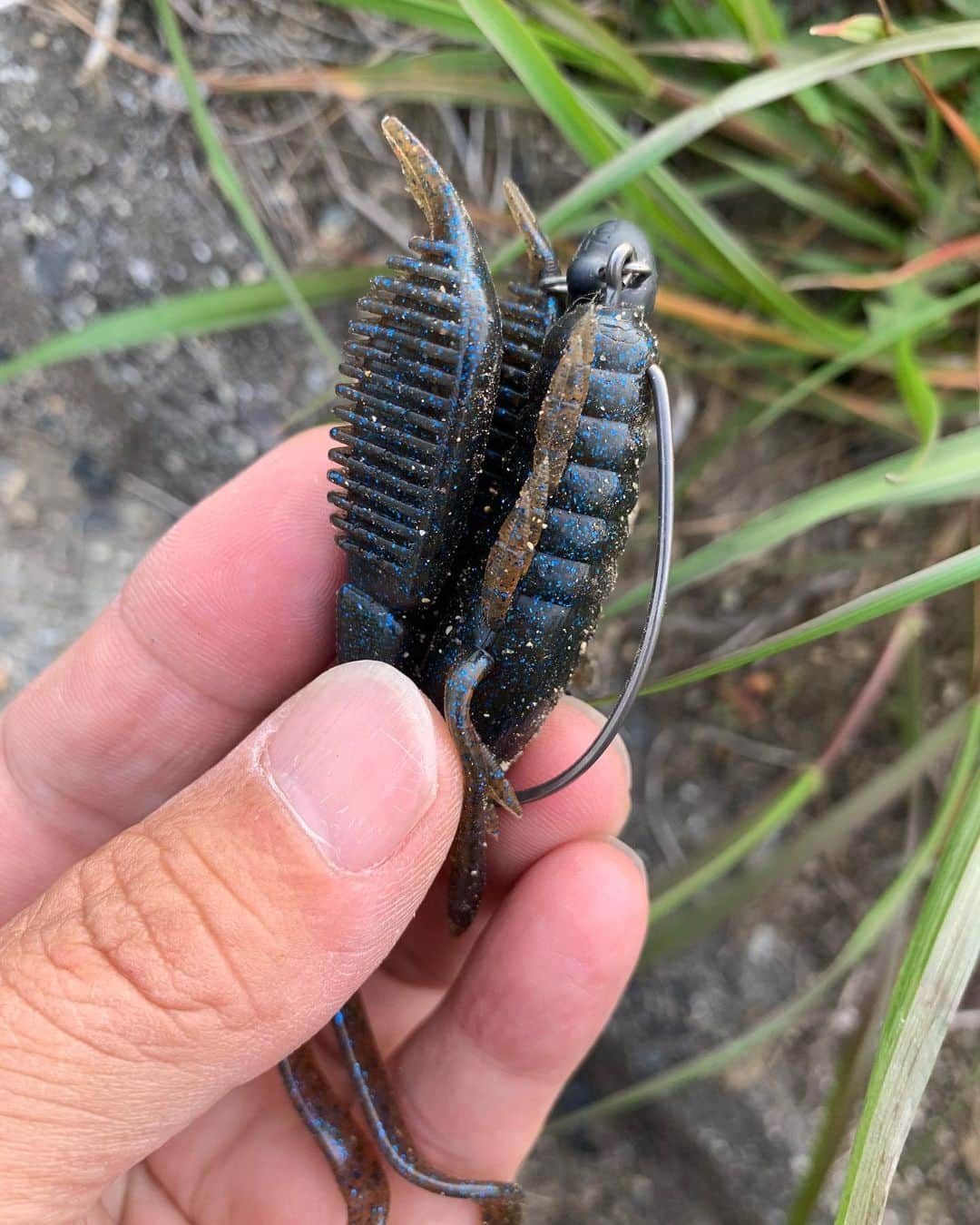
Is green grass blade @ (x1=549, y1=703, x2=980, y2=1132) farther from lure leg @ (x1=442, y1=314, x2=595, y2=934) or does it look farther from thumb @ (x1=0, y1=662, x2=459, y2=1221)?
thumb @ (x1=0, y1=662, x2=459, y2=1221)

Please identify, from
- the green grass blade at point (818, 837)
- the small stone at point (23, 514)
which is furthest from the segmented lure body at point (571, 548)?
the small stone at point (23, 514)

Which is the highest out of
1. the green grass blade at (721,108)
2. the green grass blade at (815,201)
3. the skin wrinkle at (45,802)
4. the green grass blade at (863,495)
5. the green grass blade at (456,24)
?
the green grass blade at (456,24)

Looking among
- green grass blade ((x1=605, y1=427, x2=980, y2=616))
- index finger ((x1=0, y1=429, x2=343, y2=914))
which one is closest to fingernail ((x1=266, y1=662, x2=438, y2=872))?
index finger ((x1=0, y1=429, x2=343, y2=914))

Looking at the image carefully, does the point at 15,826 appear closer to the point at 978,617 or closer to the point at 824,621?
the point at 824,621

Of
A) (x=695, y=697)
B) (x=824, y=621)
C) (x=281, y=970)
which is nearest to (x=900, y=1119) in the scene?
(x=824, y=621)

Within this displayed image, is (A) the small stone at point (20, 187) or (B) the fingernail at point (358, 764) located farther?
(A) the small stone at point (20, 187)

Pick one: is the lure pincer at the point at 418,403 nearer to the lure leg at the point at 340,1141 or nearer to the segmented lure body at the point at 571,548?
the segmented lure body at the point at 571,548
